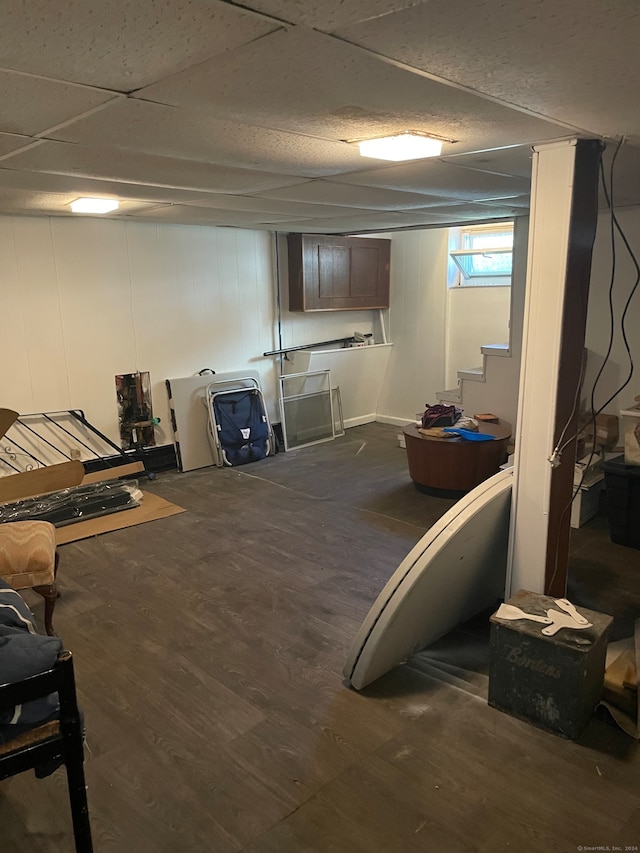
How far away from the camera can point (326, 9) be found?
114cm

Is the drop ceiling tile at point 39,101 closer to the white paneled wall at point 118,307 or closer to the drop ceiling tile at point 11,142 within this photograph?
the drop ceiling tile at point 11,142

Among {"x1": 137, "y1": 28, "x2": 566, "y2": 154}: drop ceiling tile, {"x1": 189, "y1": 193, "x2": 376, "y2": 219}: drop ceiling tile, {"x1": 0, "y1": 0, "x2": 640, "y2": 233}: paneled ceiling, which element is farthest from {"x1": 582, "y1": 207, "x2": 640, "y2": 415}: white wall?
{"x1": 137, "y1": 28, "x2": 566, "y2": 154}: drop ceiling tile

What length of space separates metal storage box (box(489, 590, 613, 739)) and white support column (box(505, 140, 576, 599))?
1.24ft

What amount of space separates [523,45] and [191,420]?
4.77 metres

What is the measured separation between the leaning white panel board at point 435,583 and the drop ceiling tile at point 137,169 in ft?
6.04

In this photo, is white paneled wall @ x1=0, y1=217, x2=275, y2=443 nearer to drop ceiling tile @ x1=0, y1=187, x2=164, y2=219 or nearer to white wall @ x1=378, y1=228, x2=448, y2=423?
drop ceiling tile @ x1=0, y1=187, x2=164, y2=219

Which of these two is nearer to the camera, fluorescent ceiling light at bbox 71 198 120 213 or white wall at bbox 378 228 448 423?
fluorescent ceiling light at bbox 71 198 120 213

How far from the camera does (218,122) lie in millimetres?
1974

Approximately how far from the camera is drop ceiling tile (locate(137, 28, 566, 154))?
1.39 metres

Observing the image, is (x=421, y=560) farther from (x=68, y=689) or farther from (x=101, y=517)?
(x=101, y=517)

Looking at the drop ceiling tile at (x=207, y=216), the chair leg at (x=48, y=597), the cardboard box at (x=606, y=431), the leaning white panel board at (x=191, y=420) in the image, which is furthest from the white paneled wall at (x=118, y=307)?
the cardboard box at (x=606, y=431)

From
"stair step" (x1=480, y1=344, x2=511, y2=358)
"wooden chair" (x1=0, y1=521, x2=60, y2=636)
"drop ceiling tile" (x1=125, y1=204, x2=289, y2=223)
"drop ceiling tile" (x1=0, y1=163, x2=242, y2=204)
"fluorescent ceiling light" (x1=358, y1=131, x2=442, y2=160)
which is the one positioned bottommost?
"wooden chair" (x1=0, y1=521, x2=60, y2=636)

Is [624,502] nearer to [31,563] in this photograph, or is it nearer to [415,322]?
[31,563]

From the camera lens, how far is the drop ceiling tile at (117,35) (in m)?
1.13
